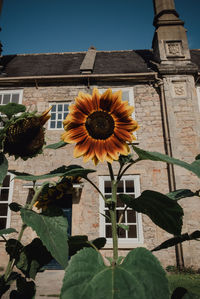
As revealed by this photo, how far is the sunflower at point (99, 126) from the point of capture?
0.82 metres

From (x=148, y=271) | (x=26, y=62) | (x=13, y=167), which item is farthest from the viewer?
(x=26, y=62)

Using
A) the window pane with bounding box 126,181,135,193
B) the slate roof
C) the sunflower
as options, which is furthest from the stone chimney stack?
the sunflower

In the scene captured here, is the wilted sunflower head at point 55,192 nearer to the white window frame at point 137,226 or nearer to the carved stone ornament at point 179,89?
the white window frame at point 137,226

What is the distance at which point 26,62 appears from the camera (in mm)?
11812

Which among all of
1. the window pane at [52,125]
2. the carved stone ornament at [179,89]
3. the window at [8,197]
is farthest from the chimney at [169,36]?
the window at [8,197]

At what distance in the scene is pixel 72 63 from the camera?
11.2m

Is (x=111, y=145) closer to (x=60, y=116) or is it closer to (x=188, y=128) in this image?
(x=188, y=128)

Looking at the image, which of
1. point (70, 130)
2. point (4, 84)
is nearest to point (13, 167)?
point (4, 84)

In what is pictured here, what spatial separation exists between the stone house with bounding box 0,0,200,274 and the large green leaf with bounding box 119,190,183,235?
6593 mm

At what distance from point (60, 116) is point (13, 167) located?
109 inches

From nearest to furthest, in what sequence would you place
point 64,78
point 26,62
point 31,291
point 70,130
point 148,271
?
point 148,271, point 31,291, point 70,130, point 64,78, point 26,62

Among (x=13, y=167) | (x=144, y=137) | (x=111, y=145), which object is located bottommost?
(x=111, y=145)

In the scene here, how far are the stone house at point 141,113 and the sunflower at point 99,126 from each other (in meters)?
6.39

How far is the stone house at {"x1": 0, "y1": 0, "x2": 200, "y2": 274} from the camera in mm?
7152
